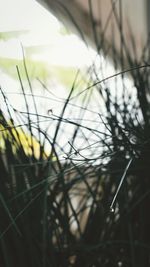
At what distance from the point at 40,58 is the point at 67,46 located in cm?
7

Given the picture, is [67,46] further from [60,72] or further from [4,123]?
[4,123]

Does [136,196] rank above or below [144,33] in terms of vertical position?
below

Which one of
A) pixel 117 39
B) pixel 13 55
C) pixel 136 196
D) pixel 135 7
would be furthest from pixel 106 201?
pixel 135 7

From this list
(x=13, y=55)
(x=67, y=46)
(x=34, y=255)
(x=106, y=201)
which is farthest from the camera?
(x=67, y=46)

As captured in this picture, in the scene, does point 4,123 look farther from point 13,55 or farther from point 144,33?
point 144,33

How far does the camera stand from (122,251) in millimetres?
513

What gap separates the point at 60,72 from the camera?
33.6 inches

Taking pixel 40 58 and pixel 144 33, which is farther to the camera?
pixel 144 33

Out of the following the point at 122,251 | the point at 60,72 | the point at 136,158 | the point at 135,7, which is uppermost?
the point at 135,7

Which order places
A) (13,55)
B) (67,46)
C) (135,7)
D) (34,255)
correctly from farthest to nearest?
(135,7)
(67,46)
(13,55)
(34,255)

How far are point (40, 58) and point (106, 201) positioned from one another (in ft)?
1.19

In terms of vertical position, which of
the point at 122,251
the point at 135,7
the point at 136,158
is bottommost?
the point at 122,251

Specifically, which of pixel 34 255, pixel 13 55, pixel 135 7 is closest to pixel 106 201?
pixel 34 255

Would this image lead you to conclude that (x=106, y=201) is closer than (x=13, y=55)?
Yes
